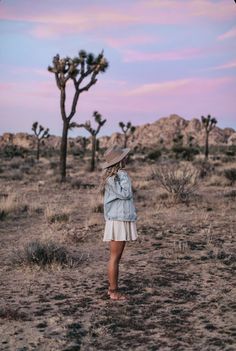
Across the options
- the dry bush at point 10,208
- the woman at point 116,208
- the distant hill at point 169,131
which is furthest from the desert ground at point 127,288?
the distant hill at point 169,131

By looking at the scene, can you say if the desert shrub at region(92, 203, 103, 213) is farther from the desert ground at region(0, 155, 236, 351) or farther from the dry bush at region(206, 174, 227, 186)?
the dry bush at region(206, 174, 227, 186)

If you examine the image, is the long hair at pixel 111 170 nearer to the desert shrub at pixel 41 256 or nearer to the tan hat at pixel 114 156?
the tan hat at pixel 114 156

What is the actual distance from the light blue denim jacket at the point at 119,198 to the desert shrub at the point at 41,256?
185 cm

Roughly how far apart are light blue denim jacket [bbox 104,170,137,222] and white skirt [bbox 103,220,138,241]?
6 centimetres

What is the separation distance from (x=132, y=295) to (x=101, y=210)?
725 cm

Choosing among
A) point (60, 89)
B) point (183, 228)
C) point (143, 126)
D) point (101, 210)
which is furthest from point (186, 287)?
point (143, 126)

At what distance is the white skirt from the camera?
5438 mm

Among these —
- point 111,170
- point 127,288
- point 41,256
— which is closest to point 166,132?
point 41,256

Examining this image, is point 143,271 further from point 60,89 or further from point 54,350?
point 60,89

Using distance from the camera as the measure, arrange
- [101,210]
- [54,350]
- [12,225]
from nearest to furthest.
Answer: [54,350] → [12,225] → [101,210]

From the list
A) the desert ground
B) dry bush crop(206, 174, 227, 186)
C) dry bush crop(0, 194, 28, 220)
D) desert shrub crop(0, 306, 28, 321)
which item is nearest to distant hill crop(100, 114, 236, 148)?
dry bush crop(206, 174, 227, 186)

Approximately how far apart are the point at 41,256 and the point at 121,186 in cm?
219

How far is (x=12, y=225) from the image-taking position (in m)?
11.1

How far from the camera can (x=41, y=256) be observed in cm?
704
